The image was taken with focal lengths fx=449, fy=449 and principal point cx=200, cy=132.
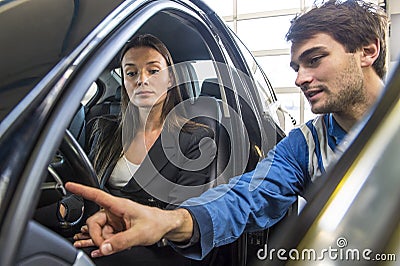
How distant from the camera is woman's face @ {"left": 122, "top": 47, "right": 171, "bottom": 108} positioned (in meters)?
1.58

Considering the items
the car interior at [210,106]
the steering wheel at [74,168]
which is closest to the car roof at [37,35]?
the steering wheel at [74,168]

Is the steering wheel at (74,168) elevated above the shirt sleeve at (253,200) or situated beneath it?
elevated above

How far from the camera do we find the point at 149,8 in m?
1.10

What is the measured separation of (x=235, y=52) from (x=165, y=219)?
0.86m

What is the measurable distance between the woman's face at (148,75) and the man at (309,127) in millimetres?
454

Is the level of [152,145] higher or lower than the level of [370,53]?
lower

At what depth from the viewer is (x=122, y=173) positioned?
1.55 meters

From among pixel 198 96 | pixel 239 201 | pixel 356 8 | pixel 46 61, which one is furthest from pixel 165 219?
pixel 356 8

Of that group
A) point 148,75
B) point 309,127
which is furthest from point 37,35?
point 309,127

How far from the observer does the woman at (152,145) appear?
1.45 metres

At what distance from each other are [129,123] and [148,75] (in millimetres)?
223

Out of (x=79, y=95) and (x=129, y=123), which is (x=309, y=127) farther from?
(x=79, y=95)

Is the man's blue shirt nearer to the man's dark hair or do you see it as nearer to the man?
the man

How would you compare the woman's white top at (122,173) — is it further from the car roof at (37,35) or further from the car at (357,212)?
the car at (357,212)
